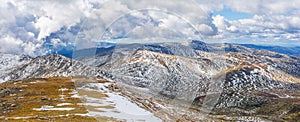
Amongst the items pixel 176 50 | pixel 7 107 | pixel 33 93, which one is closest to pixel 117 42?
pixel 176 50

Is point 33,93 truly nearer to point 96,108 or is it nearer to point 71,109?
point 71,109

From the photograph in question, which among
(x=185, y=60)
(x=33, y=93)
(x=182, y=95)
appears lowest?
(x=33, y=93)

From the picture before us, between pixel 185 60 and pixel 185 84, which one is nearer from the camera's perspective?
pixel 185 84

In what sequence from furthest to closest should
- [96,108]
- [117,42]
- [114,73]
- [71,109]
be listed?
[71,109], [96,108], [114,73], [117,42]

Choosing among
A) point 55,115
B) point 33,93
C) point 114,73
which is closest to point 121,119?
point 55,115

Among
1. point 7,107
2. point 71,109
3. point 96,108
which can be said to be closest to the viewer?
point 96,108

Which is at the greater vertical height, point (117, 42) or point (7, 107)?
point (117, 42)

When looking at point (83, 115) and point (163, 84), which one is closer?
point (163, 84)

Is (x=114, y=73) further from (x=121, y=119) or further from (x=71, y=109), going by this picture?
(x=71, y=109)

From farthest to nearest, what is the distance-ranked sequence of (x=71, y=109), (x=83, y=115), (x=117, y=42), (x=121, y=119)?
1. (x=71, y=109)
2. (x=83, y=115)
3. (x=121, y=119)
4. (x=117, y=42)
